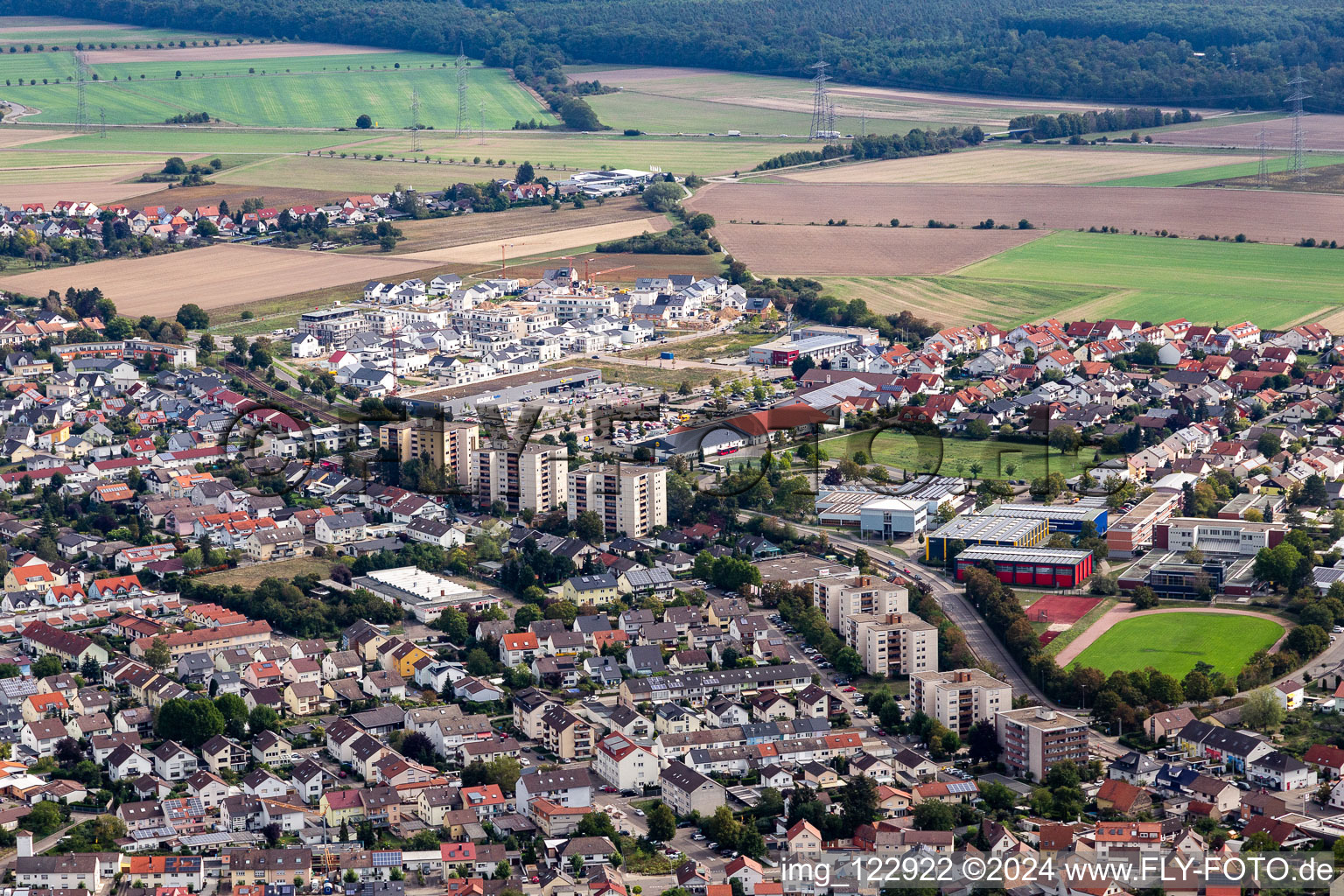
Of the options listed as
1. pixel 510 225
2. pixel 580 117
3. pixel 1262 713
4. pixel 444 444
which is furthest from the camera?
pixel 580 117

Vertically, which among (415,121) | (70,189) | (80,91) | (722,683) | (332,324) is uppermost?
(80,91)

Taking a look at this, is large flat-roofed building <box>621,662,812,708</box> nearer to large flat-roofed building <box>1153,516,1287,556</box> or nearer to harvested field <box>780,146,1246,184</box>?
large flat-roofed building <box>1153,516,1287,556</box>

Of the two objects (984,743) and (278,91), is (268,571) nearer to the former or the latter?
(984,743)

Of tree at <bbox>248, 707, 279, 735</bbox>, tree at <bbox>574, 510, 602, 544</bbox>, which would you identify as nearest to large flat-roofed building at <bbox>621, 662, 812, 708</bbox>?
tree at <bbox>248, 707, 279, 735</bbox>

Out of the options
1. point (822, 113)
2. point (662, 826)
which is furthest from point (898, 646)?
point (822, 113)

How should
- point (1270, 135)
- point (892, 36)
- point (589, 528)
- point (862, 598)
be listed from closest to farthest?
1. point (862, 598)
2. point (589, 528)
3. point (1270, 135)
4. point (892, 36)

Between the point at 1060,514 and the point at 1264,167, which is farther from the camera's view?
the point at 1264,167

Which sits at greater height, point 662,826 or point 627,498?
point 627,498
